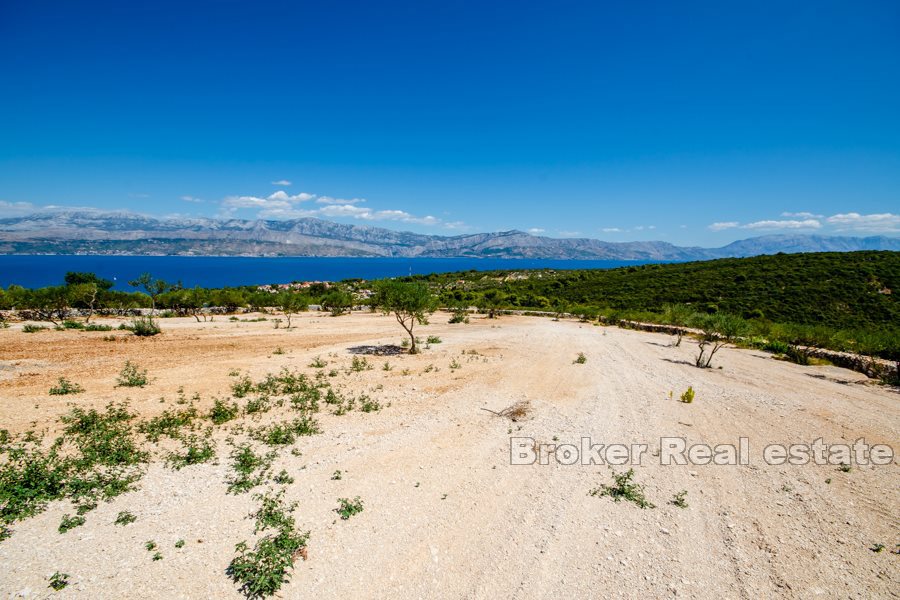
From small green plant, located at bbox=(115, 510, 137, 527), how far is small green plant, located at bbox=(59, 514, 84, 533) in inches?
19.0

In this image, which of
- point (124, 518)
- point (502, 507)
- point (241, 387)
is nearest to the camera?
point (124, 518)

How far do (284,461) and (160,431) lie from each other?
3946mm

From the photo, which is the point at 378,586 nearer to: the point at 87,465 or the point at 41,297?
the point at 87,465

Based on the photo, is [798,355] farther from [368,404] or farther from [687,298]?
[687,298]

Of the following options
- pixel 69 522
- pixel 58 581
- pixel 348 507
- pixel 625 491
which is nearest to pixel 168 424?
pixel 69 522

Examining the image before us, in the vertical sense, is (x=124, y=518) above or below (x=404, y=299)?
below

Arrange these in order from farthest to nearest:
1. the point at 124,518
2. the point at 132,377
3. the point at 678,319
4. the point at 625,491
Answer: the point at 678,319
the point at 132,377
the point at 625,491
the point at 124,518

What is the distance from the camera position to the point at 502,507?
23.6 feet

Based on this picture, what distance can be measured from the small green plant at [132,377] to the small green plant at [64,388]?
106cm

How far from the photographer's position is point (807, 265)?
51000 millimetres

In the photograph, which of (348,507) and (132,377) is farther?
(132,377)

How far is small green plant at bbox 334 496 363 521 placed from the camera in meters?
6.75

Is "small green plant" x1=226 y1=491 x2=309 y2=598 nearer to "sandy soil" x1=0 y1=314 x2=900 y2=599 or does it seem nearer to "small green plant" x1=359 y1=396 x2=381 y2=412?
"sandy soil" x1=0 y1=314 x2=900 y2=599

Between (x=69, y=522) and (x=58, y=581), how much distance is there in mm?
1573
